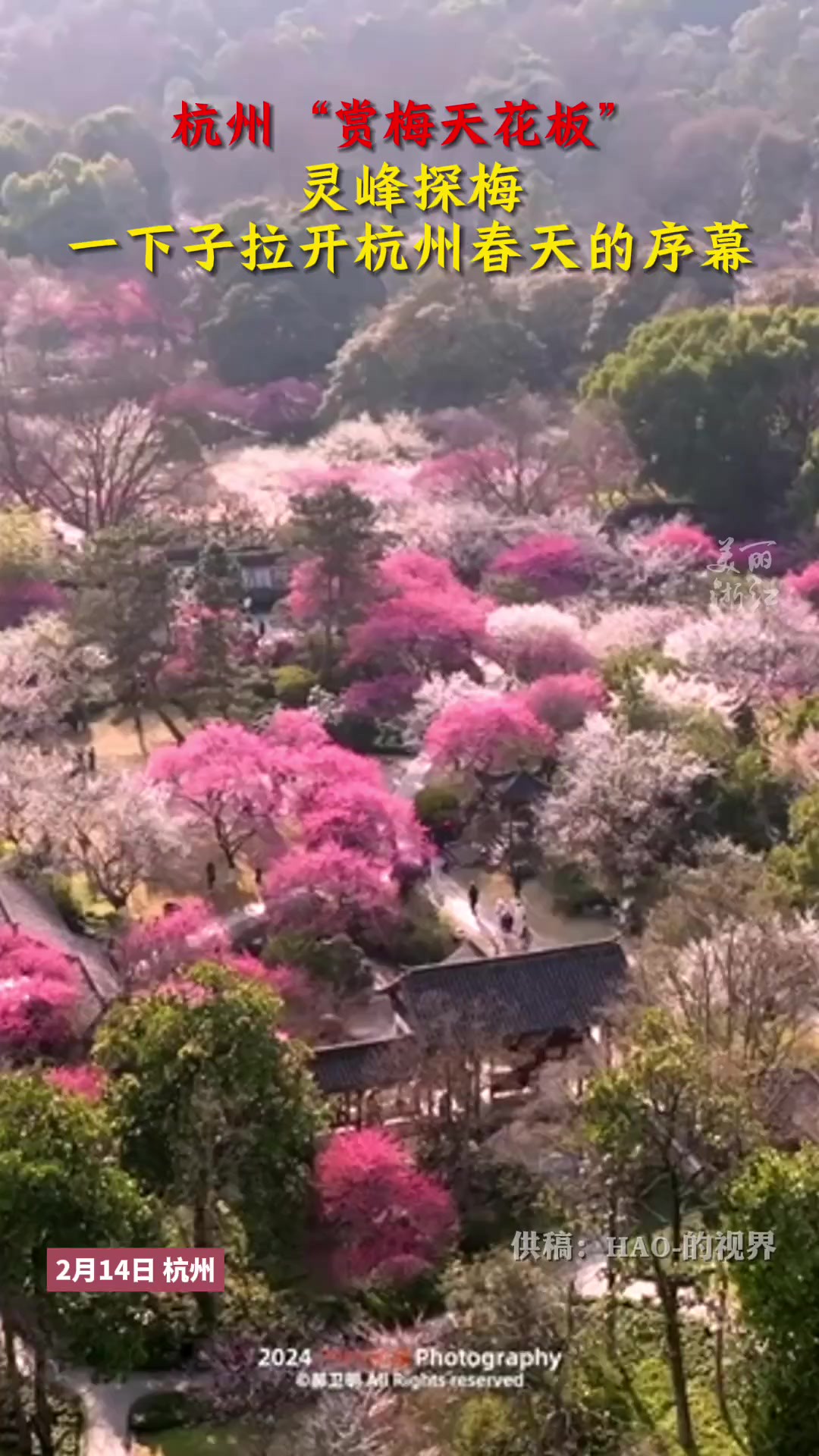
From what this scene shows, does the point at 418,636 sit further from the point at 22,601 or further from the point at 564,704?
the point at 22,601

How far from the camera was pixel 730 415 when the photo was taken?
3734cm

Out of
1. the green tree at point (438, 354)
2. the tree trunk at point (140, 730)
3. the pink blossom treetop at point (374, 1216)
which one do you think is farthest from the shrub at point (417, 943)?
the green tree at point (438, 354)

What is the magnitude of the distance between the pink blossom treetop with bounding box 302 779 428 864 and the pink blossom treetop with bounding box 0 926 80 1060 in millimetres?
4397

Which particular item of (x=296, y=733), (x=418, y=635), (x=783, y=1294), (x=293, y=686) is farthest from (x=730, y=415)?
(x=783, y=1294)

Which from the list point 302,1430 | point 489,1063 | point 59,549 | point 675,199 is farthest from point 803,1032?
point 675,199

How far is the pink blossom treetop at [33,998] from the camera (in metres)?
17.2

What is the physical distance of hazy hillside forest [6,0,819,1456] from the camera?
1263cm

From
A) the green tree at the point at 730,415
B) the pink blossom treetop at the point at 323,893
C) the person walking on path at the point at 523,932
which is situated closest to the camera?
the pink blossom treetop at the point at 323,893

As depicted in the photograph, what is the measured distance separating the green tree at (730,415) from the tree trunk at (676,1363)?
26811 mm

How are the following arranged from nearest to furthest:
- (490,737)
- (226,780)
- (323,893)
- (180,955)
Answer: (180,955)
(323,893)
(226,780)
(490,737)

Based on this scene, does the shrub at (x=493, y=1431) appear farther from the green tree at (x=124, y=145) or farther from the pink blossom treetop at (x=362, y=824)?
the green tree at (x=124, y=145)

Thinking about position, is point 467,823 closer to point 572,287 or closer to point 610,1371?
point 610,1371

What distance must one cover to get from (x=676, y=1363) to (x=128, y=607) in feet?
56.6

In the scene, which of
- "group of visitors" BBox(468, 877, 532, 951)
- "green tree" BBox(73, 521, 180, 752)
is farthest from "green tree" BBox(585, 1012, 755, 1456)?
"green tree" BBox(73, 521, 180, 752)
